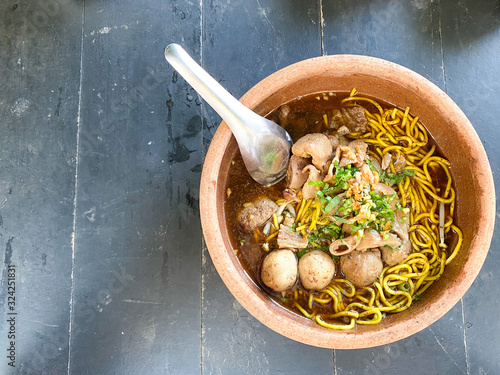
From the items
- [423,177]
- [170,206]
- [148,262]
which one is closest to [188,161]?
[170,206]

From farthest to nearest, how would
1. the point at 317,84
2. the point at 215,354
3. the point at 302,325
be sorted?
1. the point at 215,354
2. the point at 317,84
3. the point at 302,325

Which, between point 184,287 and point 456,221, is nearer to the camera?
point 456,221

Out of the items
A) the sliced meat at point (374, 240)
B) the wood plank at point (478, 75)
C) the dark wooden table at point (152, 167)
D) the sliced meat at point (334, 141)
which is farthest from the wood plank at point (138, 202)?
the wood plank at point (478, 75)

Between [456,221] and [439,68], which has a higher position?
[439,68]

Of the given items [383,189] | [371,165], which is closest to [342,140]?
[371,165]

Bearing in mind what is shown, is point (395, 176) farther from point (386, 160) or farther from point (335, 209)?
point (335, 209)

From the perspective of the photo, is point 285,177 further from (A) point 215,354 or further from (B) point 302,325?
(A) point 215,354

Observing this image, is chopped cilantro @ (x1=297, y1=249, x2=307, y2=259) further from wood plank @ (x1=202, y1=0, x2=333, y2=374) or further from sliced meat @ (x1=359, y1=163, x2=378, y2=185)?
wood plank @ (x1=202, y1=0, x2=333, y2=374)
